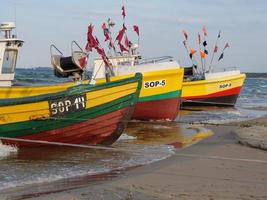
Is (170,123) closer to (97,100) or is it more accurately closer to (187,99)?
(97,100)

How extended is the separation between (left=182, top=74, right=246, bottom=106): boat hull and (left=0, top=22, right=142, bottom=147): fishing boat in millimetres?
11630

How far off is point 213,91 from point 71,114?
13.8 meters

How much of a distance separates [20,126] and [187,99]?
1344cm

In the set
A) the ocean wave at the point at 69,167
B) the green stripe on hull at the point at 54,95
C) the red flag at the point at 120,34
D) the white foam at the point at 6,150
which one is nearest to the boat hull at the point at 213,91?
the red flag at the point at 120,34

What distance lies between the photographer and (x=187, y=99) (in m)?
22.6

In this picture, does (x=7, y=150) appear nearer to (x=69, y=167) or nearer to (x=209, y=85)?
(x=69, y=167)

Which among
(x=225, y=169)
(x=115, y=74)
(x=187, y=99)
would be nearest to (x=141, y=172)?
(x=225, y=169)

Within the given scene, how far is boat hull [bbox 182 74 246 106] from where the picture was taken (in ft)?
74.0

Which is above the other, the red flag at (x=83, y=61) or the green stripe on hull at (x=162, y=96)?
the red flag at (x=83, y=61)

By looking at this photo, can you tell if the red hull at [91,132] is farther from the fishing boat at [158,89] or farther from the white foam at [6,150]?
the fishing boat at [158,89]

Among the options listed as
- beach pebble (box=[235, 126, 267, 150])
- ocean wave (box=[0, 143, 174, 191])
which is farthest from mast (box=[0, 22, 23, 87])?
beach pebble (box=[235, 126, 267, 150])

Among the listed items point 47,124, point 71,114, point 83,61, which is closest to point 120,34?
point 83,61

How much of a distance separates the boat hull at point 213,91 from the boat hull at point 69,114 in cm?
1170

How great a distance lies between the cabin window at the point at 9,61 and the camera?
12.1 metres
